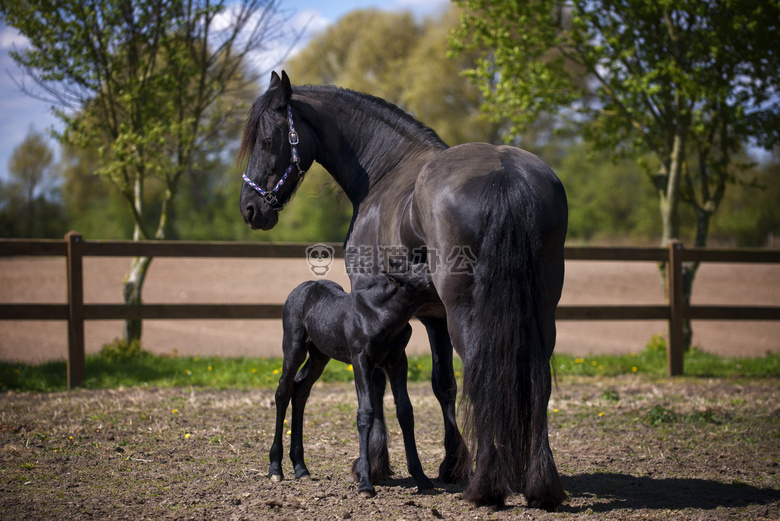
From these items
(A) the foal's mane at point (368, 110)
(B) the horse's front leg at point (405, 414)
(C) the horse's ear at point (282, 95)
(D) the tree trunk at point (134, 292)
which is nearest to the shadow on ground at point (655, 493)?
(B) the horse's front leg at point (405, 414)

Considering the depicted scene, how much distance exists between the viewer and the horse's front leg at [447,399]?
→ 3748mm

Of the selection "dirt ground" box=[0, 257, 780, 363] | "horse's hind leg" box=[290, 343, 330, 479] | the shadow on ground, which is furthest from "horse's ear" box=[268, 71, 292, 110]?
"dirt ground" box=[0, 257, 780, 363]

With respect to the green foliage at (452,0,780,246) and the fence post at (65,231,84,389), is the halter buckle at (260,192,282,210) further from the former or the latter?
the green foliage at (452,0,780,246)

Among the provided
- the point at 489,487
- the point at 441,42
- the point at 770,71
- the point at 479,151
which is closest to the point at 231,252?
the point at 479,151

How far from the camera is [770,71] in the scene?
27.2 feet

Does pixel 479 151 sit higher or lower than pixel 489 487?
higher

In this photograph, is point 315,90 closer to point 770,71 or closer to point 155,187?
point 770,71

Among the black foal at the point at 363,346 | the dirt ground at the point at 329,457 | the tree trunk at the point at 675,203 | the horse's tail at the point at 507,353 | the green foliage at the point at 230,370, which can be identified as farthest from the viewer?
the tree trunk at the point at 675,203

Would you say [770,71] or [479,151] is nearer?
[479,151]

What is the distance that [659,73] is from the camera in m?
8.19

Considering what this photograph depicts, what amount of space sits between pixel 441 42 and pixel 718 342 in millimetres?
20139

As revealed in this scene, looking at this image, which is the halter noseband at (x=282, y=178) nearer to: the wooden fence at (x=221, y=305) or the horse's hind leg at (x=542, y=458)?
the horse's hind leg at (x=542, y=458)

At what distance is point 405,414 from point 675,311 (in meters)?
5.49

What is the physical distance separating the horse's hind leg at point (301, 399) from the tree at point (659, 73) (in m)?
6.19
